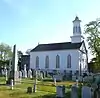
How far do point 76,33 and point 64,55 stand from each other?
7.15 m

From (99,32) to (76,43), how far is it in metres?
27.6

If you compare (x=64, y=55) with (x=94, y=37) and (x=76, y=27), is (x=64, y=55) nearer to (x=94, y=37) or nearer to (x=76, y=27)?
(x=76, y=27)

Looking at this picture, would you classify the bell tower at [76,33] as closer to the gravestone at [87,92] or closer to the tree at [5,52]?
the tree at [5,52]

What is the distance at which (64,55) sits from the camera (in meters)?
66.4

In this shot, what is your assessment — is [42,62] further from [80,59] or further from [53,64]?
[80,59]

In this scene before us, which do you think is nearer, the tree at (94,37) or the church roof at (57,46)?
the tree at (94,37)

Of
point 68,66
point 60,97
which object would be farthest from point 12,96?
point 68,66

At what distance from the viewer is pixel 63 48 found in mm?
67250

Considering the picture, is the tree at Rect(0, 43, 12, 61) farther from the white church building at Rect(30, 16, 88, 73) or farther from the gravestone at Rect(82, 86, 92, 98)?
the gravestone at Rect(82, 86, 92, 98)

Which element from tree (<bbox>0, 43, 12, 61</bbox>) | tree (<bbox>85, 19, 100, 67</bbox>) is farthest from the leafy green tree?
tree (<bbox>85, 19, 100, 67</bbox>)

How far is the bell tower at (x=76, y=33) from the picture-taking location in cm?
6744

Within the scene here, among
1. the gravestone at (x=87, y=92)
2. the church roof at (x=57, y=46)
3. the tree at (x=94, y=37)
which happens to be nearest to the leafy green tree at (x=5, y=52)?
the church roof at (x=57, y=46)

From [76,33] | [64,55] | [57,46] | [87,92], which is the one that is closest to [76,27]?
[76,33]

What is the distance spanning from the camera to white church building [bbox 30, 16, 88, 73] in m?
64.4
